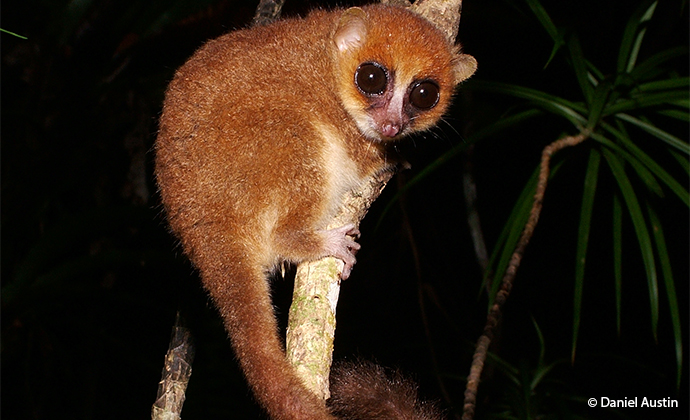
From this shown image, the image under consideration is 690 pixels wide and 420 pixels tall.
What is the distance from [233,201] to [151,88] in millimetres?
1958

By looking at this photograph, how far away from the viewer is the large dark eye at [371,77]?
2.60 meters

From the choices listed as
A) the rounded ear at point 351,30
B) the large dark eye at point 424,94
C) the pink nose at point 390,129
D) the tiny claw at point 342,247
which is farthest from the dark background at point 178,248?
the rounded ear at point 351,30

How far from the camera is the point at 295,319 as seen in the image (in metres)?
2.14

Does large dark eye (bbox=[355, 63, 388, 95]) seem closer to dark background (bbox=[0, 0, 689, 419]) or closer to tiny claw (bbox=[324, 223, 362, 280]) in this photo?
dark background (bbox=[0, 0, 689, 419])

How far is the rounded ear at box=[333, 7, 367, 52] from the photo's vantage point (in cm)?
255

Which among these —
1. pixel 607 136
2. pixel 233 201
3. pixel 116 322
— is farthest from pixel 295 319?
pixel 116 322

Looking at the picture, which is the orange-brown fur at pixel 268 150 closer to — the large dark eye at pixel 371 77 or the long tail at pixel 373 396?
the large dark eye at pixel 371 77

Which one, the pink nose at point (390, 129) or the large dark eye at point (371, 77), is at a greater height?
the large dark eye at point (371, 77)

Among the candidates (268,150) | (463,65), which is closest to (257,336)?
(268,150)

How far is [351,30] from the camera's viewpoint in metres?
2.61

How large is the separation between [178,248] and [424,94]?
1684 mm

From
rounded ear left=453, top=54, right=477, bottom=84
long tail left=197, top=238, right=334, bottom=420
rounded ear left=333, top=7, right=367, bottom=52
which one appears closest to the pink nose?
rounded ear left=333, top=7, right=367, bottom=52

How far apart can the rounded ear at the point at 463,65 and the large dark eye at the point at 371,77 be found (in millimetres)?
461

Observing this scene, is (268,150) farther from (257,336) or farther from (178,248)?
(178,248)
